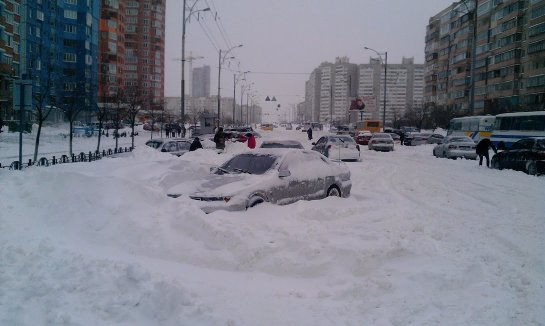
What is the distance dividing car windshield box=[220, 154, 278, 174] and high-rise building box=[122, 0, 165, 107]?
12122 centimetres

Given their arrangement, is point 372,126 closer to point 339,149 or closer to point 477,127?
point 477,127

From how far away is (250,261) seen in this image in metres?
6.41

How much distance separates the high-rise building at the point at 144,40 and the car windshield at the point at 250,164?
121m

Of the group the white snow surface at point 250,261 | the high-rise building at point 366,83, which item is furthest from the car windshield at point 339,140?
the high-rise building at point 366,83

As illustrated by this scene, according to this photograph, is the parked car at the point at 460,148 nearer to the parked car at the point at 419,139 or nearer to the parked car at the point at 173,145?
the parked car at the point at 173,145

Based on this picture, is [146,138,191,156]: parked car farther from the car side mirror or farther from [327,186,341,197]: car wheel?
the car side mirror

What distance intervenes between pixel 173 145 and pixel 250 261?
18.8 meters

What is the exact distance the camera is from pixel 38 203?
314 inches

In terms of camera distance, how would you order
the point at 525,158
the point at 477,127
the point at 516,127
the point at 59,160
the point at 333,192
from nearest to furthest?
the point at 333,192 < the point at 525,158 < the point at 59,160 < the point at 516,127 < the point at 477,127

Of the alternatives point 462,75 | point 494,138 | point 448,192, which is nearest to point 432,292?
point 448,192

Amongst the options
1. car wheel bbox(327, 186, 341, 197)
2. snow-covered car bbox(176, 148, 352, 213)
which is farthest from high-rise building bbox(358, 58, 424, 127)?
snow-covered car bbox(176, 148, 352, 213)

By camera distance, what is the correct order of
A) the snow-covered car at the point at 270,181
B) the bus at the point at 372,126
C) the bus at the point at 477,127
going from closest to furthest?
the snow-covered car at the point at 270,181 < the bus at the point at 477,127 < the bus at the point at 372,126

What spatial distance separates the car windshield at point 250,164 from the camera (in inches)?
391

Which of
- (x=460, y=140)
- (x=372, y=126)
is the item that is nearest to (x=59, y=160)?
(x=460, y=140)
